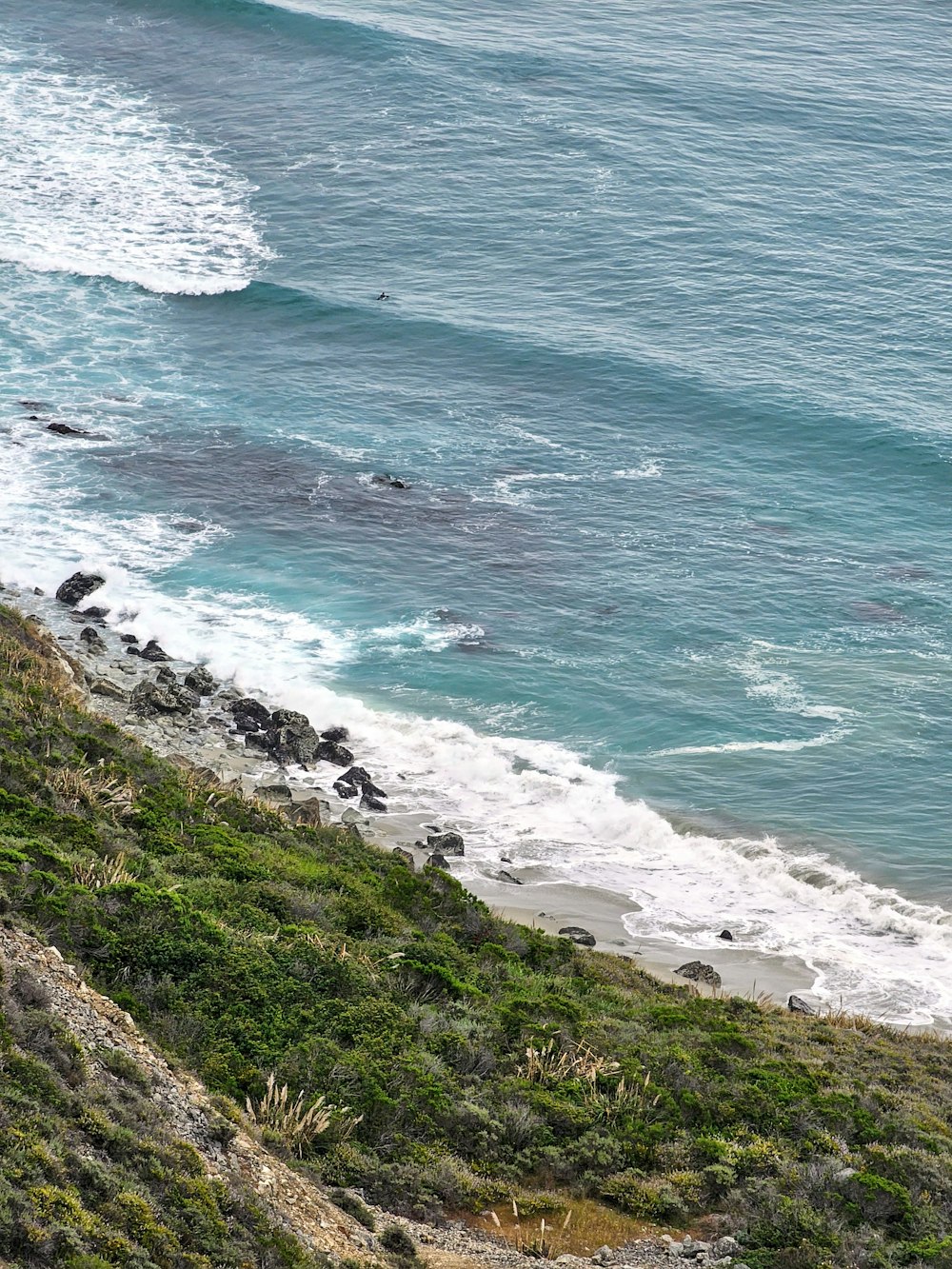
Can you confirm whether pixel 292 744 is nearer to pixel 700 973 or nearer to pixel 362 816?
pixel 362 816

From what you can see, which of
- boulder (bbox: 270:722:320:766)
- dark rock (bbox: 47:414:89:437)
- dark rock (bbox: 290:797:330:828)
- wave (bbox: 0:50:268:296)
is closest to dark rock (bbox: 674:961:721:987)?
dark rock (bbox: 290:797:330:828)

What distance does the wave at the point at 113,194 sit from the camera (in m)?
73.1

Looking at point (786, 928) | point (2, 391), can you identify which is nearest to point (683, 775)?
point (786, 928)

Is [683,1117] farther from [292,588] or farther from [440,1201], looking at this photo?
[292,588]

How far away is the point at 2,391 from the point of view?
60844 mm

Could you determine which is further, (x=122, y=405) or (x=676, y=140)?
(x=676, y=140)

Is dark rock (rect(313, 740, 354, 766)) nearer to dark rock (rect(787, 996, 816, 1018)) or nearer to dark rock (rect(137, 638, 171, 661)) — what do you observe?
dark rock (rect(137, 638, 171, 661))

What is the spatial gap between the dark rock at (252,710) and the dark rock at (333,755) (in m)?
2.09

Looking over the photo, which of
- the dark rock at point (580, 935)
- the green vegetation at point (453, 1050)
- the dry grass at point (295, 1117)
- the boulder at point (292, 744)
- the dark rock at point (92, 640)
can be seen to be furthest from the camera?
the dark rock at point (92, 640)

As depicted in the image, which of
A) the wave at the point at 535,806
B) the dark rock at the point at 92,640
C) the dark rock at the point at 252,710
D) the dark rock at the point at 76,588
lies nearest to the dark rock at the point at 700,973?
the wave at the point at 535,806

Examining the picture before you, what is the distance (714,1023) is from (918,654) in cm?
2413

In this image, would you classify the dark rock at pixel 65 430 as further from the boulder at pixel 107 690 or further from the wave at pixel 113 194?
the boulder at pixel 107 690

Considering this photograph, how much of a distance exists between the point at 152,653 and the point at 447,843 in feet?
44.5

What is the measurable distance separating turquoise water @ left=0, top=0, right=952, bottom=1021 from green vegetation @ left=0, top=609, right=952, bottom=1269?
872 cm
